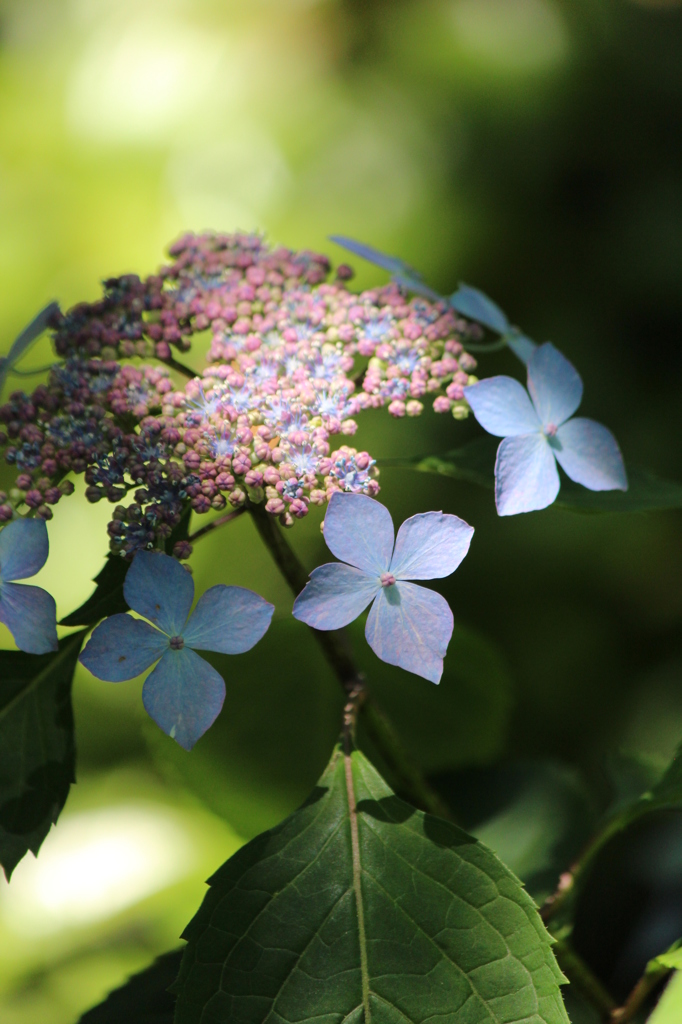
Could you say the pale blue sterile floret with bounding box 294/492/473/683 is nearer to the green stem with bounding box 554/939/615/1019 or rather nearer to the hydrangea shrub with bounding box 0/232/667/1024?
the hydrangea shrub with bounding box 0/232/667/1024

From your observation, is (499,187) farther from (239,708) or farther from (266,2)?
(239,708)

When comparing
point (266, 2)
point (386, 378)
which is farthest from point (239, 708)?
point (266, 2)

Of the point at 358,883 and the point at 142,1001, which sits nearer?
the point at 358,883

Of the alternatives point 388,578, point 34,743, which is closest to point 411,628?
point 388,578

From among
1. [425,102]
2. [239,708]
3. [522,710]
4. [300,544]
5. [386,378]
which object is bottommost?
[522,710]

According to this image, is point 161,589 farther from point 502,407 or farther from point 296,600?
point 502,407

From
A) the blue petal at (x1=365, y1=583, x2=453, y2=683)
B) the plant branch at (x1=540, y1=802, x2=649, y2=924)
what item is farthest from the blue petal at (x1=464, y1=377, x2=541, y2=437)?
the plant branch at (x1=540, y1=802, x2=649, y2=924)
